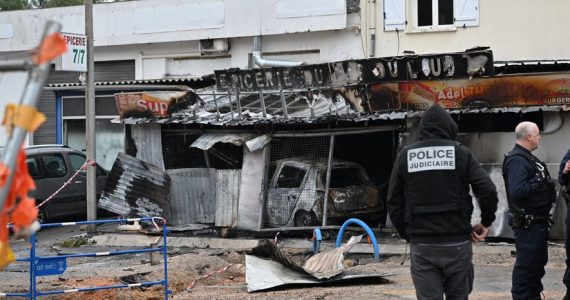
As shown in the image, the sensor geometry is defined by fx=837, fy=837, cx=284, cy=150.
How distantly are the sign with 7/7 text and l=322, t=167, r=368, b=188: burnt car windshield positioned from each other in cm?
538

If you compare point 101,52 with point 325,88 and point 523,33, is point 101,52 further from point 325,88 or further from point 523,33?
point 523,33

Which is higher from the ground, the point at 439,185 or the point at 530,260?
the point at 439,185

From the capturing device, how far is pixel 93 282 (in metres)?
11.3

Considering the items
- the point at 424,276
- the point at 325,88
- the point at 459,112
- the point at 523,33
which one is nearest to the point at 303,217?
the point at 325,88

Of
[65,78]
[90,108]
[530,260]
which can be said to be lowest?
[530,260]

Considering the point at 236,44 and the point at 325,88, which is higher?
the point at 236,44

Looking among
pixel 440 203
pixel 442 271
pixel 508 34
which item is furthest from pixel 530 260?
pixel 508 34

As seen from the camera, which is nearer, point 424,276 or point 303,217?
point 424,276

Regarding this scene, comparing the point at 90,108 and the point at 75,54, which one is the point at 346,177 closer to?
the point at 90,108

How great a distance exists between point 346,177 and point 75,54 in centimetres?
579

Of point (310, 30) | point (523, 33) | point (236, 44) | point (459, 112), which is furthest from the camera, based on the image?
point (236, 44)

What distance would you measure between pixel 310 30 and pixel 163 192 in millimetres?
5766

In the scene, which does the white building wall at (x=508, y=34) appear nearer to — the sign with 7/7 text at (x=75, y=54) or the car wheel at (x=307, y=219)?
the car wheel at (x=307, y=219)

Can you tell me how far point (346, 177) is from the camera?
53.5 feet
